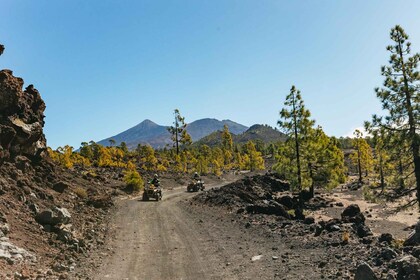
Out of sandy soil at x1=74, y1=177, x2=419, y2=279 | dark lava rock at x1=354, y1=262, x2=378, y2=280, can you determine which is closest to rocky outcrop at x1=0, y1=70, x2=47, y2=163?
sandy soil at x1=74, y1=177, x2=419, y2=279

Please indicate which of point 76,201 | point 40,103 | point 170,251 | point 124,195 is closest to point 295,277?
point 170,251

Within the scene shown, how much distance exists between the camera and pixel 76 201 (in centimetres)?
2520

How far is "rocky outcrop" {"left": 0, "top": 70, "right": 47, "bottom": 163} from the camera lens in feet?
65.0

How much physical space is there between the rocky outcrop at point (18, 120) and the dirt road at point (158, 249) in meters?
7.85

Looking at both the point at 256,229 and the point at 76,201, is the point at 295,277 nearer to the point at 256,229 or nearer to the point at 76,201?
the point at 256,229

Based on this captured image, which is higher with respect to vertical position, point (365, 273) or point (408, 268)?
point (408, 268)

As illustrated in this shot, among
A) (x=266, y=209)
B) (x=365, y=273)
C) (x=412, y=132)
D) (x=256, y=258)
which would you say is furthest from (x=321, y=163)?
(x=365, y=273)

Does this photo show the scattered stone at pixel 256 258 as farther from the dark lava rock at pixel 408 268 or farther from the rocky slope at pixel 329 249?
the dark lava rock at pixel 408 268

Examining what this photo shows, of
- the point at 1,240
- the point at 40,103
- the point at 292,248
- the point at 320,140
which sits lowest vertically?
the point at 292,248

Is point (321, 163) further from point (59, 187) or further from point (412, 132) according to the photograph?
point (59, 187)

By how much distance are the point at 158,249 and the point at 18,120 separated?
1290cm

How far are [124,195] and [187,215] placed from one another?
1586 centimetres

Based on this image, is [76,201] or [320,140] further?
[320,140]

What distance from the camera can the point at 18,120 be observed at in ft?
72.1
